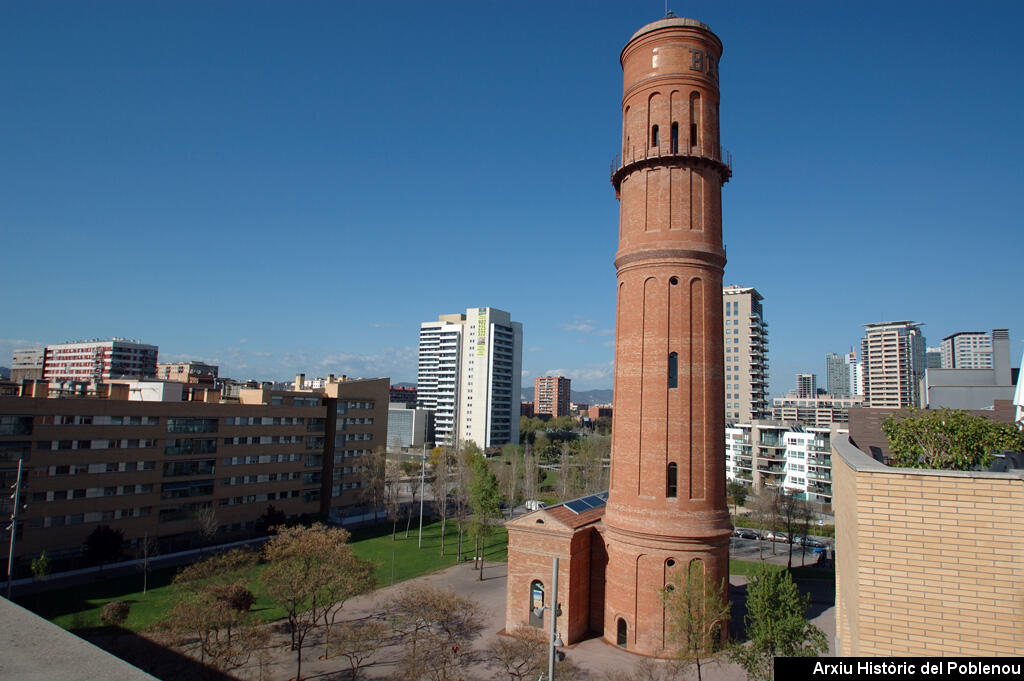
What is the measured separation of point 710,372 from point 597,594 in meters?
11.1

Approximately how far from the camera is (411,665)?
17906 millimetres

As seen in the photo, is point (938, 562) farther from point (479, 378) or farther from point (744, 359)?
point (479, 378)

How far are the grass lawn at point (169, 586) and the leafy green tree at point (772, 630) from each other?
1639 centimetres

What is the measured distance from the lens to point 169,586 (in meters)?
29.2

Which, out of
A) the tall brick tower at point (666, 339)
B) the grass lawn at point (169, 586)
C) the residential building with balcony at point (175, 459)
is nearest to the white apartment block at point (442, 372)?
the residential building with balcony at point (175, 459)

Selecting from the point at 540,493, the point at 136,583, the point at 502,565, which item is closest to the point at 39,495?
the point at 136,583

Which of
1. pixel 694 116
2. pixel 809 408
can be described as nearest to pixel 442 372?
pixel 809 408

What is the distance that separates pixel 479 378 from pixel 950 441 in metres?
108

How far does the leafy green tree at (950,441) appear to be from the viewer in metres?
10.6

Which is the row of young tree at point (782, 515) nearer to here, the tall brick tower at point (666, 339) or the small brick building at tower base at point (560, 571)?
the small brick building at tower base at point (560, 571)

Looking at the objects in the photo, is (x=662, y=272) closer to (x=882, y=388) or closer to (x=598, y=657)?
(x=598, y=657)

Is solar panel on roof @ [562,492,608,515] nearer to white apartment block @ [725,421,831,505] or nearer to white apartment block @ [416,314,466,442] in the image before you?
white apartment block @ [725,421,831,505]

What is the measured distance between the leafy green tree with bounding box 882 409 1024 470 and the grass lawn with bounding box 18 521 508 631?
2231 centimetres

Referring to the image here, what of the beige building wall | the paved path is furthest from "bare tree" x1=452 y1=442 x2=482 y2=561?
the beige building wall
